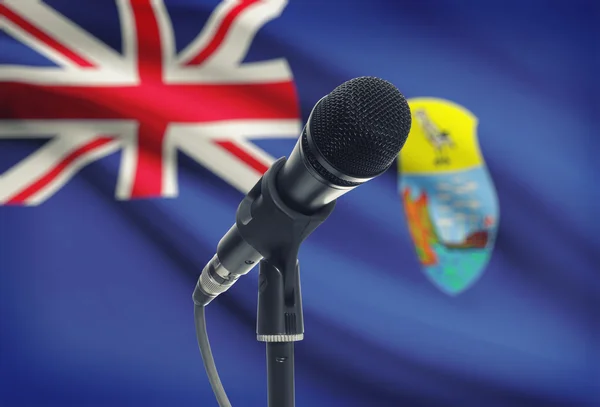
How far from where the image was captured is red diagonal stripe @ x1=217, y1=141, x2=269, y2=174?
159 centimetres

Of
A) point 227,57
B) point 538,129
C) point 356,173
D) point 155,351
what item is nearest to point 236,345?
point 155,351

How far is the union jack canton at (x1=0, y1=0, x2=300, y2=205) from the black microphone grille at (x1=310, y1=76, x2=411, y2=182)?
1.06m

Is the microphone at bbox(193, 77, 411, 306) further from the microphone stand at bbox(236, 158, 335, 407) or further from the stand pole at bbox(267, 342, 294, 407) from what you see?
the stand pole at bbox(267, 342, 294, 407)

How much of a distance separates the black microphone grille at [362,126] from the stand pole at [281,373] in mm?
194

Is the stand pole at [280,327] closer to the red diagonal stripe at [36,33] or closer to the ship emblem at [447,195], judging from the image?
the ship emblem at [447,195]

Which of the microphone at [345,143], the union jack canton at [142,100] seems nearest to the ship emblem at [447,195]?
the union jack canton at [142,100]

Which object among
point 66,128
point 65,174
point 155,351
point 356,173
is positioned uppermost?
point 66,128

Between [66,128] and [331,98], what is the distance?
1.22 meters

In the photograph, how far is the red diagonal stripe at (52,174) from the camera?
1.55 metres

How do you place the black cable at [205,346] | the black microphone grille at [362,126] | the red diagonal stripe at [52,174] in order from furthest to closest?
the red diagonal stripe at [52,174]
the black cable at [205,346]
the black microphone grille at [362,126]

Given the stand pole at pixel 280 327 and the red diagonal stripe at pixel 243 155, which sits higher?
the red diagonal stripe at pixel 243 155

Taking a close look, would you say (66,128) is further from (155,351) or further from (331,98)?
(331,98)

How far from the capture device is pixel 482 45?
63.9 inches

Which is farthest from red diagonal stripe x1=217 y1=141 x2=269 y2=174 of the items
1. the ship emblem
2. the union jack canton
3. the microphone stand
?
the microphone stand
